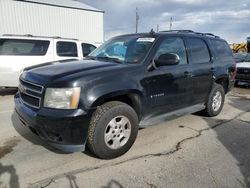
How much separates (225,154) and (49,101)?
2754mm

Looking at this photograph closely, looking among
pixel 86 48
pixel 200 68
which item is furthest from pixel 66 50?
pixel 200 68

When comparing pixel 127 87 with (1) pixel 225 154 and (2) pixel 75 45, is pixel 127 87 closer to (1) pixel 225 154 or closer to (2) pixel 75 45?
(1) pixel 225 154

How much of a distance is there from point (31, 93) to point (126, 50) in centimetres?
177

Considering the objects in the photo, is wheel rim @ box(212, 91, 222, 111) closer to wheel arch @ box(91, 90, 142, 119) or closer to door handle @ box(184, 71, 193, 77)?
door handle @ box(184, 71, 193, 77)

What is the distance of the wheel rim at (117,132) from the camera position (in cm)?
401

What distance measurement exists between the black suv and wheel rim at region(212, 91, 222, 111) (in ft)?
1.95

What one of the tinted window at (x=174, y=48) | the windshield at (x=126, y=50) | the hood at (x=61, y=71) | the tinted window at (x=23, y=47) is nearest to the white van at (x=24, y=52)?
the tinted window at (x=23, y=47)

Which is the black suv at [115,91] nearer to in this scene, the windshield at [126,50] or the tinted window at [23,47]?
the windshield at [126,50]

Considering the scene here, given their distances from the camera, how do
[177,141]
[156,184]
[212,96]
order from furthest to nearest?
[212,96] < [177,141] < [156,184]

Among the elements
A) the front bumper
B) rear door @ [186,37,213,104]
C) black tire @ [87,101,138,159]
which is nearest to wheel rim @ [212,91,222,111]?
rear door @ [186,37,213,104]

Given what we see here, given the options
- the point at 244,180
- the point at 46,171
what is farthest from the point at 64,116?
the point at 244,180

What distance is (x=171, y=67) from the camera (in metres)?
4.90

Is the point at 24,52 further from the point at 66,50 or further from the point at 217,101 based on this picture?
the point at 217,101

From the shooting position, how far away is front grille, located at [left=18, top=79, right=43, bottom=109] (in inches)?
149
